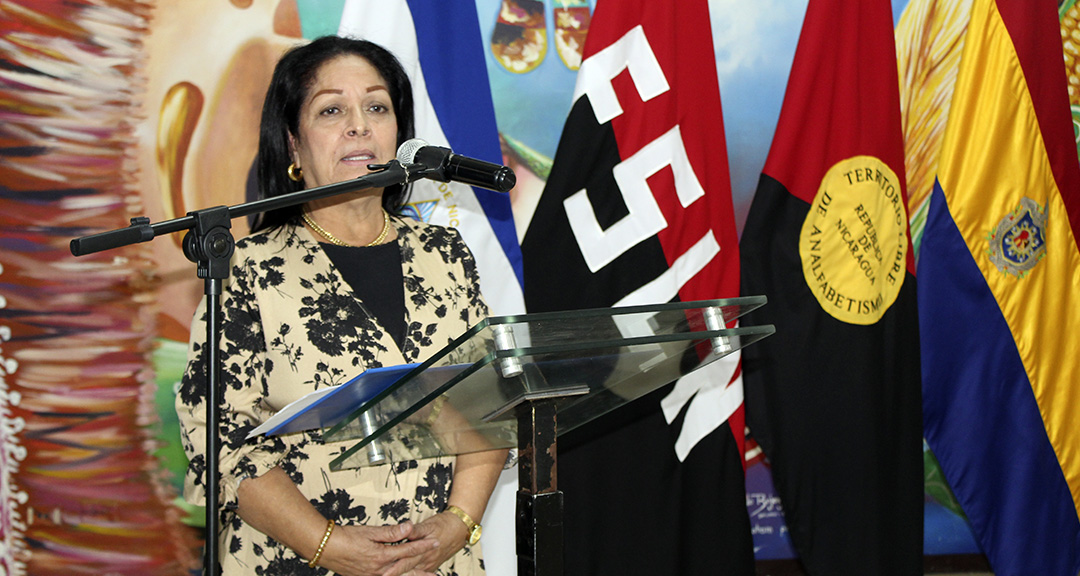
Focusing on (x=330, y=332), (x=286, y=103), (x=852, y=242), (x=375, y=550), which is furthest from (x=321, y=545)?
(x=852, y=242)

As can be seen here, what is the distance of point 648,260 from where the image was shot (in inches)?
89.4

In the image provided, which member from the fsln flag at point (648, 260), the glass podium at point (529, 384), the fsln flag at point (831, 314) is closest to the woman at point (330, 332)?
the glass podium at point (529, 384)

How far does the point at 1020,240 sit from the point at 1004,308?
223 mm

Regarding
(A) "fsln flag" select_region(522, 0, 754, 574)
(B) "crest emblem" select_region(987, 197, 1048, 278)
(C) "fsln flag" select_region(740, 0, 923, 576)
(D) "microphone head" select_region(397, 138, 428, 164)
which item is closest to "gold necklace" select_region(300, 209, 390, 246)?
(D) "microphone head" select_region(397, 138, 428, 164)

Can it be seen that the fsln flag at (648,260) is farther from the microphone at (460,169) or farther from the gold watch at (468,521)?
Result: the microphone at (460,169)

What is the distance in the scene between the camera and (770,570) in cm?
267

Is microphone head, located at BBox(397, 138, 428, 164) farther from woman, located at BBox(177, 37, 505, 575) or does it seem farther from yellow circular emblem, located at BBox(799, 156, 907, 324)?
yellow circular emblem, located at BBox(799, 156, 907, 324)

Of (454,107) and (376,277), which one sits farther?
(454,107)

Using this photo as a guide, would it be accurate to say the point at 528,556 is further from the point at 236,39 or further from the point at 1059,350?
the point at 1059,350

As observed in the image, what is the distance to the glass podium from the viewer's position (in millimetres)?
791

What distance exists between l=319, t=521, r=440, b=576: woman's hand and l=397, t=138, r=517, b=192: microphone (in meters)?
0.57

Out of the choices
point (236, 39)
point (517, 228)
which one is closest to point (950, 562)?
point (517, 228)

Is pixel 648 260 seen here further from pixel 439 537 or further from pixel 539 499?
pixel 539 499

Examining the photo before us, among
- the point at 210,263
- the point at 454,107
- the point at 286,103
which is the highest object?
the point at 454,107
